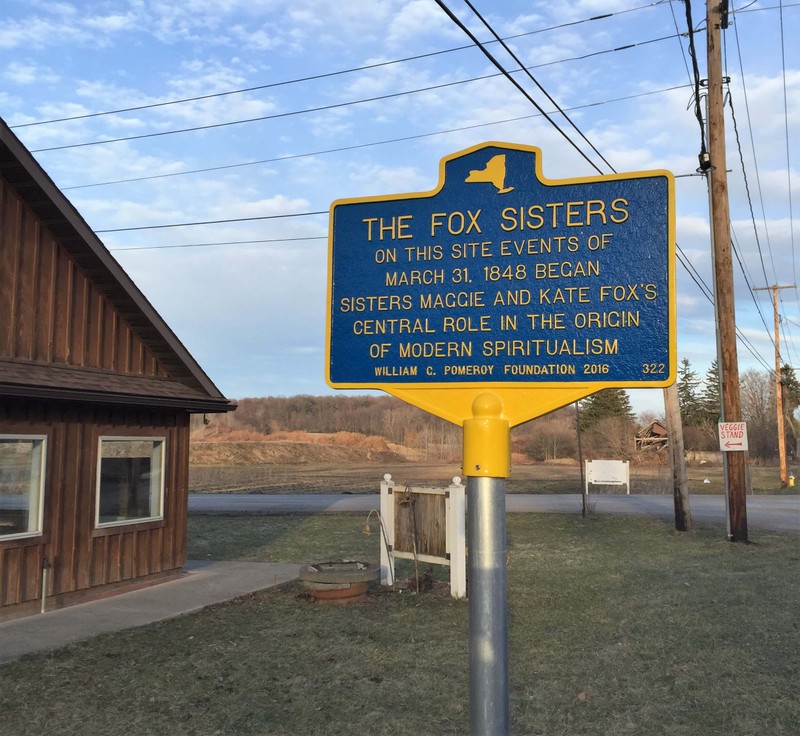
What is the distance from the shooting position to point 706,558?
1337 cm

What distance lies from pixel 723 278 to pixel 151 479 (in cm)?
1108

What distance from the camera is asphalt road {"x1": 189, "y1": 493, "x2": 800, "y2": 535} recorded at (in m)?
21.3

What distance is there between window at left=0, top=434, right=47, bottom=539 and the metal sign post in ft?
21.6

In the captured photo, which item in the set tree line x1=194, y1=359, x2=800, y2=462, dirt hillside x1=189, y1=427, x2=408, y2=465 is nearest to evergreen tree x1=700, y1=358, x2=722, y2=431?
tree line x1=194, y1=359, x2=800, y2=462

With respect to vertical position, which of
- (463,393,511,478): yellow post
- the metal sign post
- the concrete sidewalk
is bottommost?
the concrete sidewalk

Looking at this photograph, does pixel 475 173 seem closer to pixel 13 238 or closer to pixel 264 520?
pixel 13 238

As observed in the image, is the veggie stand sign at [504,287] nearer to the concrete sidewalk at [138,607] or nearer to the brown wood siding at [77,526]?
the concrete sidewalk at [138,607]

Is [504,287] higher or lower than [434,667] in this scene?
higher

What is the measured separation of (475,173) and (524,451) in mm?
70862

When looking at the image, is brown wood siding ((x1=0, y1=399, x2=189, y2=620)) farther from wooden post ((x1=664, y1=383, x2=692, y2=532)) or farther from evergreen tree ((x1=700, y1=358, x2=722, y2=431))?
evergreen tree ((x1=700, y1=358, x2=722, y2=431))

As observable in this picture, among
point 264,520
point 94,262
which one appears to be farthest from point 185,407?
point 264,520

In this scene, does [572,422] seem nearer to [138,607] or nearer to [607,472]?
[607,472]

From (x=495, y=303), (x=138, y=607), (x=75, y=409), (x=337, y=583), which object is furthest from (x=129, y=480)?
(x=495, y=303)

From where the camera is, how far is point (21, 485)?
8883 millimetres
